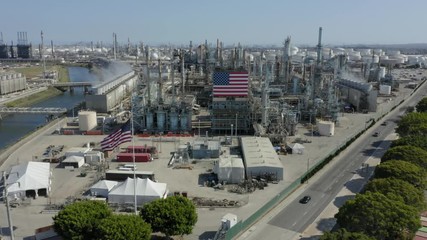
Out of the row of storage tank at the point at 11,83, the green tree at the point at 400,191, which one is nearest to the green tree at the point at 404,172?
the green tree at the point at 400,191

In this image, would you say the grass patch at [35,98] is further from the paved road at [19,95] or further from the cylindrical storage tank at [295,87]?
the cylindrical storage tank at [295,87]

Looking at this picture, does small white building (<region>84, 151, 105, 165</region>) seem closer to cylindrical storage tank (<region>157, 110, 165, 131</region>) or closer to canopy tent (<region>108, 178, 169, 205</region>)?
canopy tent (<region>108, 178, 169, 205</region>)

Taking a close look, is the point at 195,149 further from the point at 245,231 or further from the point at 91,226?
the point at 91,226

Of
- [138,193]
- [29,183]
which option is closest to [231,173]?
[138,193]

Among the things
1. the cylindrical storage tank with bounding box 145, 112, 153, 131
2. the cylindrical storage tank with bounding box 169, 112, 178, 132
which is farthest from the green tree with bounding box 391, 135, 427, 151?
the cylindrical storage tank with bounding box 145, 112, 153, 131

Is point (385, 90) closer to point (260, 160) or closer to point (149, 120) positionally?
point (149, 120)
